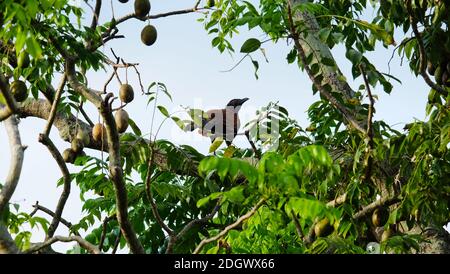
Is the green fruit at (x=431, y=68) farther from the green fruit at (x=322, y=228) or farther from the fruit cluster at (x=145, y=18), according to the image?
the fruit cluster at (x=145, y=18)

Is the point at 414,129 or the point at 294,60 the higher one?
the point at 294,60

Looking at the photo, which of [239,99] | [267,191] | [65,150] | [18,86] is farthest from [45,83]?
[267,191]

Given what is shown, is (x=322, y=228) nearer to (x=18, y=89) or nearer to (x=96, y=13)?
(x=96, y=13)

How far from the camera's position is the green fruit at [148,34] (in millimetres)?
5262

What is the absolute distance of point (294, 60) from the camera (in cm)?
693

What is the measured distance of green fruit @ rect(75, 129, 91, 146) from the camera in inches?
240

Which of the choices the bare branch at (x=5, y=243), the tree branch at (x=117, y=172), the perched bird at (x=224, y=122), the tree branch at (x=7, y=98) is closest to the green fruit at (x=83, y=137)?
the perched bird at (x=224, y=122)

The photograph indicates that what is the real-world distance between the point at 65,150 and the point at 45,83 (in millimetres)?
877

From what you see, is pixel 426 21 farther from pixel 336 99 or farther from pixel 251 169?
pixel 251 169

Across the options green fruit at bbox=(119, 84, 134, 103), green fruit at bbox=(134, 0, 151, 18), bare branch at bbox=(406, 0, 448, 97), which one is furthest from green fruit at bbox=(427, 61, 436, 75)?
green fruit at bbox=(119, 84, 134, 103)

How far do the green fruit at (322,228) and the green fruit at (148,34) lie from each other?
1523 mm

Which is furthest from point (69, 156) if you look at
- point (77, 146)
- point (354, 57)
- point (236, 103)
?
point (354, 57)

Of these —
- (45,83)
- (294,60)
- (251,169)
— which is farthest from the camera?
(294,60)

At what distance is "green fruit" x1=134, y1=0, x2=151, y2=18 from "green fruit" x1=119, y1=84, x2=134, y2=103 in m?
0.52
